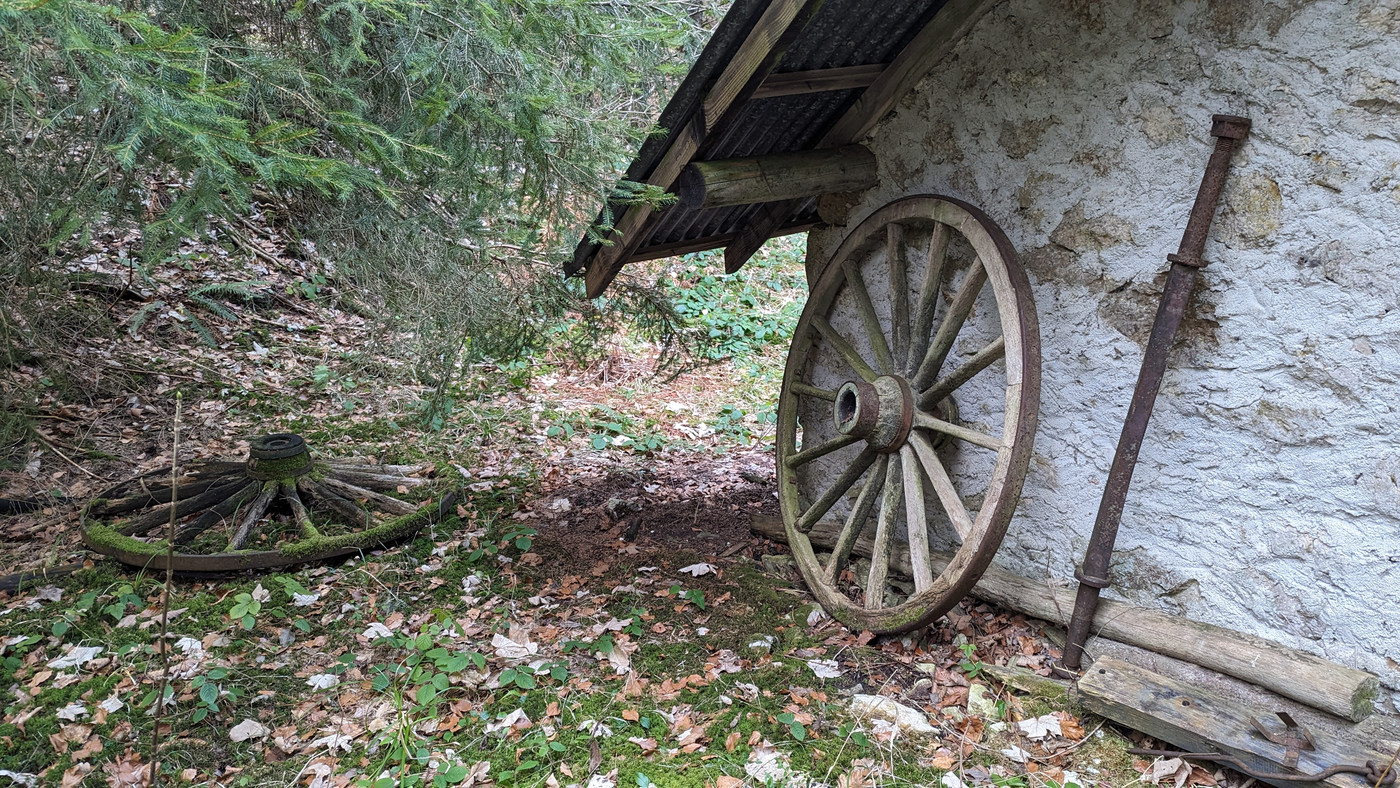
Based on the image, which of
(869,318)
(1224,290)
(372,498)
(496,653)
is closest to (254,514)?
(372,498)

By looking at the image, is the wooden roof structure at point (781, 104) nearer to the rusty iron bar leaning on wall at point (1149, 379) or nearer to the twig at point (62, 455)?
the rusty iron bar leaning on wall at point (1149, 379)

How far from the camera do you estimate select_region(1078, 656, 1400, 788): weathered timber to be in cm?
238

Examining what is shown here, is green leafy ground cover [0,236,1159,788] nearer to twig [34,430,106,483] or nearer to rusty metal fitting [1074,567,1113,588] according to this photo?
twig [34,430,106,483]

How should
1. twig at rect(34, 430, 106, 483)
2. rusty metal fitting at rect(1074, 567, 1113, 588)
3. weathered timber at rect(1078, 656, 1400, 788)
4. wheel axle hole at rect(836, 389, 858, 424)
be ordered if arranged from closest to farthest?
weathered timber at rect(1078, 656, 1400, 788)
rusty metal fitting at rect(1074, 567, 1113, 588)
wheel axle hole at rect(836, 389, 858, 424)
twig at rect(34, 430, 106, 483)

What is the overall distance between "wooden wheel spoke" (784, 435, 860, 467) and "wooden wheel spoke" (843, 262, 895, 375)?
0.40 m

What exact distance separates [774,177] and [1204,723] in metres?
2.74

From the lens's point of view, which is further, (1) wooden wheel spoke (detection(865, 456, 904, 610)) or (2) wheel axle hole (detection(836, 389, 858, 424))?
(2) wheel axle hole (detection(836, 389, 858, 424))

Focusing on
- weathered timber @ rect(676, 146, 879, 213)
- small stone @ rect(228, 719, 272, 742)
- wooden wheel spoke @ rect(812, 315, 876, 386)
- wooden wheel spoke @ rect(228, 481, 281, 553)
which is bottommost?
small stone @ rect(228, 719, 272, 742)

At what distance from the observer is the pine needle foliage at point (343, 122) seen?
2.46 m

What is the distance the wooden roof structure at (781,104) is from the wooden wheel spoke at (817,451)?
4.00 feet

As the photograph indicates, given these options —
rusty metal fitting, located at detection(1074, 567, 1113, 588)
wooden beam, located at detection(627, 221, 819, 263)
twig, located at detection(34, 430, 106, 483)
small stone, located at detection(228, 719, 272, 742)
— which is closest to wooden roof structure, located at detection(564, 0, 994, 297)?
wooden beam, located at detection(627, 221, 819, 263)

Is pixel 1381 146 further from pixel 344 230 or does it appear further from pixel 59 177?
pixel 59 177

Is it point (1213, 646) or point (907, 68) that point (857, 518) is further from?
point (907, 68)

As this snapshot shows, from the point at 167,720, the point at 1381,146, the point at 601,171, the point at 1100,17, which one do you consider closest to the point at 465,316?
the point at 601,171
